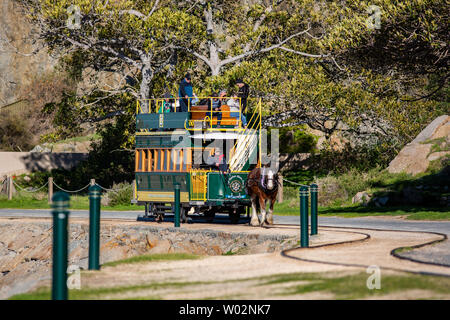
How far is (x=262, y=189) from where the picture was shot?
20.9m

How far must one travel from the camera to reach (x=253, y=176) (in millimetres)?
21484

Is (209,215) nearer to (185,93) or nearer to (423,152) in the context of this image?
(185,93)

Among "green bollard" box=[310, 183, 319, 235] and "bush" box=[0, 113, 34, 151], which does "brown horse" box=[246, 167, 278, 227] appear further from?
"bush" box=[0, 113, 34, 151]

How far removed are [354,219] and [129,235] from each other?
9.01 m

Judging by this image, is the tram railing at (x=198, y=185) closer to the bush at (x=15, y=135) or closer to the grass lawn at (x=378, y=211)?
the grass lawn at (x=378, y=211)

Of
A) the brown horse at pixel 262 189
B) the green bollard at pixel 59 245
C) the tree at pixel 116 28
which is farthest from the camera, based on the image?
the tree at pixel 116 28

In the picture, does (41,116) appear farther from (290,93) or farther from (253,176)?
(253,176)

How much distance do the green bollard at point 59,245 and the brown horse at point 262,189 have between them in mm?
12258

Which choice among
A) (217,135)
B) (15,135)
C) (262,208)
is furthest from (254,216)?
(15,135)

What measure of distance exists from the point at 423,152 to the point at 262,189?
47.0ft

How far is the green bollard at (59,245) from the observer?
865cm

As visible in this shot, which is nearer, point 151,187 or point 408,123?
point 151,187

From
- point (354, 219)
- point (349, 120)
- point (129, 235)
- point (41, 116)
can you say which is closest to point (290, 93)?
point (349, 120)

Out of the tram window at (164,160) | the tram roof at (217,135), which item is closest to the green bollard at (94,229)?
the tram roof at (217,135)
